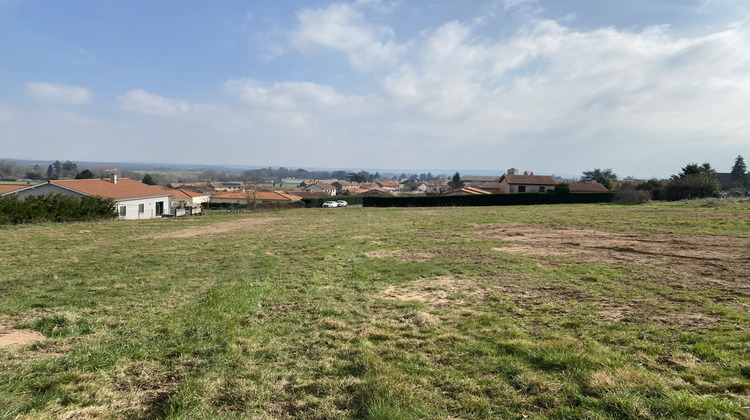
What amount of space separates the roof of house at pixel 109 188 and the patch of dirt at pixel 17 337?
30.0 metres

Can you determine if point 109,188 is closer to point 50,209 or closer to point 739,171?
point 50,209

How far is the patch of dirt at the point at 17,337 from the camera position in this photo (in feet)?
14.9

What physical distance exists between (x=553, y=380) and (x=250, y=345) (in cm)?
347

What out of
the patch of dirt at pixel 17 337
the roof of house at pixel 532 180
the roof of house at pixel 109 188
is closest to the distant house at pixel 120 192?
the roof of house at pixel 109 188

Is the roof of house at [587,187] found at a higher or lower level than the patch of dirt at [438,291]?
higher

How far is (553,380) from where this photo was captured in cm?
356

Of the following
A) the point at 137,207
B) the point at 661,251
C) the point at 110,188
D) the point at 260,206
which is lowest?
the point at 137,207

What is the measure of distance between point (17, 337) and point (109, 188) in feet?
117

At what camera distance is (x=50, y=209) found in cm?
2162

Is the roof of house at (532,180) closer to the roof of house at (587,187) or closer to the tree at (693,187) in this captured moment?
the roof of house at (587,187)

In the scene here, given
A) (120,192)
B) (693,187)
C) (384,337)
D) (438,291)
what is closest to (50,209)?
(120,192)

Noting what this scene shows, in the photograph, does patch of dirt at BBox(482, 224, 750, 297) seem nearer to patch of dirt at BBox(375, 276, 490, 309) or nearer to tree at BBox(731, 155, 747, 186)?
patch of dirt at BBox(375, 276, 490, 309)

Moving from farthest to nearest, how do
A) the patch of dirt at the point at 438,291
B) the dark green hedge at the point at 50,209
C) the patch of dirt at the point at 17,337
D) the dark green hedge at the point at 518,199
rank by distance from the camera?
the dark green hedge at the point at 518,199, the dark green hedge at the point at 50,209, the patch of dirt at the point at 438,291, the patch of dirt at the point at 17,337

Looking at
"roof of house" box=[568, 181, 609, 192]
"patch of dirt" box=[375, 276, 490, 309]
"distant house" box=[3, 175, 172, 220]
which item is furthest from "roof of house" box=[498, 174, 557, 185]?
"patch of dirt" box=[375, 276, 490, 309]
